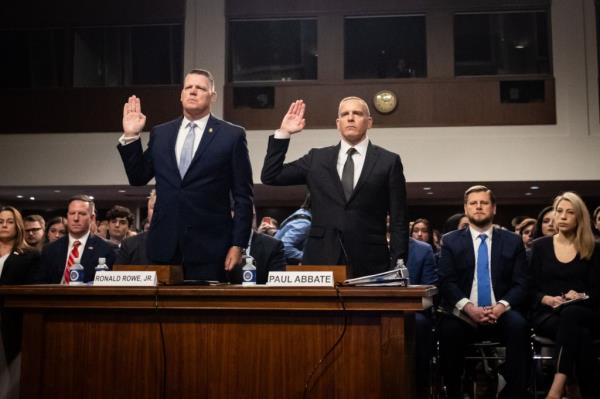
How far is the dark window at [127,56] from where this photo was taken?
31.1ft

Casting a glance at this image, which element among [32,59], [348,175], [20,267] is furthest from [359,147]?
[32,59]

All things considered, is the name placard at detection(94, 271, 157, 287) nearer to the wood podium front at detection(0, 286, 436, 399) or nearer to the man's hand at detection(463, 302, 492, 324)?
the wood podium front at detection(0, 286, 436, 399)

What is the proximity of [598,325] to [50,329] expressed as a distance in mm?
2896

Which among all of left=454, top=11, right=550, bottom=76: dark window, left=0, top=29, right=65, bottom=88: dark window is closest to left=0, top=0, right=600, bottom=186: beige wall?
left=454, top=11, right=550, bottom=76: dark window

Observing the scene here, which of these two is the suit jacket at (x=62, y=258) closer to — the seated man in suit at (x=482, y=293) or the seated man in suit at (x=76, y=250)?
the seated man in suit at (x=76, y=250)

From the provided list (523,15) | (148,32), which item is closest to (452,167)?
(523,15)

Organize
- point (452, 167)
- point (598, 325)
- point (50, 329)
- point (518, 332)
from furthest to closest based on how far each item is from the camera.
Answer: point (452, 167)
point (598, 325)
point (518, 332)
point (50, 329)

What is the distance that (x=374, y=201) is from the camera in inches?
106

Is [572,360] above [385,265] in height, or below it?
below

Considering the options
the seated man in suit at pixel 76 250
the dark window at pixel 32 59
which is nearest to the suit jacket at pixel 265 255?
the seated man in suit at pixel 76 250

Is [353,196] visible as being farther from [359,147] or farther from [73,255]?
[73,255]

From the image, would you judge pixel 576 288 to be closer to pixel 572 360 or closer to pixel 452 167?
pixel 572 360

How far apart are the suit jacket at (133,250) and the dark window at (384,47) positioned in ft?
19.3

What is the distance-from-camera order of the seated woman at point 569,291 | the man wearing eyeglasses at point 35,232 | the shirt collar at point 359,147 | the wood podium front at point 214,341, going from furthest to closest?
the man wearing eyeglasses at point 35,232 < the seated woman at point 569,291 < the shirt collar at point 359,147 < the wood podium front at point 214,341
